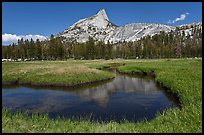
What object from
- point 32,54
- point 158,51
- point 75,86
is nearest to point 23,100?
point 75,86

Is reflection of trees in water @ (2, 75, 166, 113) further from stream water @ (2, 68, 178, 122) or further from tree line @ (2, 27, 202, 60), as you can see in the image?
tree line @ (2, 27, 202, 60)

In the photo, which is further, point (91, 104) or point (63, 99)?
point (63, 99)

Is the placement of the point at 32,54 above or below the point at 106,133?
above

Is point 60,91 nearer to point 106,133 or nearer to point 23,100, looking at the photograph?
point 23,100

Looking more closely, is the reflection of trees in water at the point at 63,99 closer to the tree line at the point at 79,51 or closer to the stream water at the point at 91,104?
the stream water at the point at 91,104

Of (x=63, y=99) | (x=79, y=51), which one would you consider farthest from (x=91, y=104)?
(x=79, y=51)

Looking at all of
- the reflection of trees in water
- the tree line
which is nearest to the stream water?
the reflection of trees in water

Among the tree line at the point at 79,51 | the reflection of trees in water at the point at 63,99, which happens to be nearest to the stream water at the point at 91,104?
the reflection of trees in water at the point at 63,99

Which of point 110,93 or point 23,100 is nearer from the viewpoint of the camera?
point 23,100

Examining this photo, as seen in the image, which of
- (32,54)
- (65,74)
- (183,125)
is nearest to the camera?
(183,125)

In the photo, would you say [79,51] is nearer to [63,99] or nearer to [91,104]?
[63,99]

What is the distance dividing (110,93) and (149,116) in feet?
38.2

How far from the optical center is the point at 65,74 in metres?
41.8

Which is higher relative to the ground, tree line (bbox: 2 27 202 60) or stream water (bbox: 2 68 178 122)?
tree line (bbox: 2 27 202 60)
